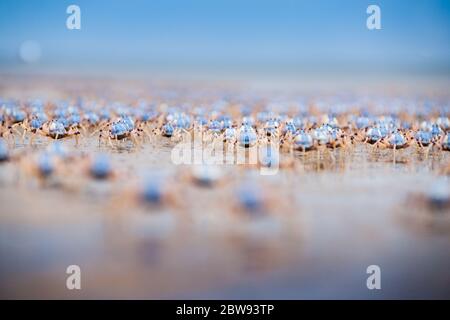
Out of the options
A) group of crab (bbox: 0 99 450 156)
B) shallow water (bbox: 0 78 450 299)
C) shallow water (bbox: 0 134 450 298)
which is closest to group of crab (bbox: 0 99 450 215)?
group of crab (bbox: 0 99 450 156)

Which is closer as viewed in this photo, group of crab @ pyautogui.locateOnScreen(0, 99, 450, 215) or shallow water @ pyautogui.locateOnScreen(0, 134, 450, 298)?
shallow water @ pyautogui.locateOnScreen(0, 134, 450, 298)

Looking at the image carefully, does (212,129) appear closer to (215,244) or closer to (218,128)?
(218,128)

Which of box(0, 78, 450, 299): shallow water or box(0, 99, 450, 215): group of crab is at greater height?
box(0, 99, 450, 215): group of crab

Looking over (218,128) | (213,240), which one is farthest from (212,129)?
(213,240)

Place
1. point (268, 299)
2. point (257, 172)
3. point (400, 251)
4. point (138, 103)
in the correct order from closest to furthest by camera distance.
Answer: point (268, 299), point (400, 251), point (257, 172), point (138, 103)

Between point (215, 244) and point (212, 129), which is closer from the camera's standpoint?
point (215, 244)

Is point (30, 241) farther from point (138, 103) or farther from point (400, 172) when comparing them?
point (138, 103)

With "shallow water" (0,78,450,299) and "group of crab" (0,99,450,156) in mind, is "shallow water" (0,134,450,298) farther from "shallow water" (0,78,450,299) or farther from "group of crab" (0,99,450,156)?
"group of crab" (0,99,450,156)

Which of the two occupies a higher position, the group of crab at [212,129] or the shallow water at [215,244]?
the group of crab at [212,129]

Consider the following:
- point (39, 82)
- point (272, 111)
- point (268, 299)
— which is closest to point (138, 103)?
point (39, 82)

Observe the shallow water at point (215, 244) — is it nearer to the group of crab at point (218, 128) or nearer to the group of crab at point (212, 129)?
the group of crab at point (212, 129)

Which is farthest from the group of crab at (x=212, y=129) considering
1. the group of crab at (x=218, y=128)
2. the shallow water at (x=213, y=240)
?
the shallow water at (x=213, y=240)
